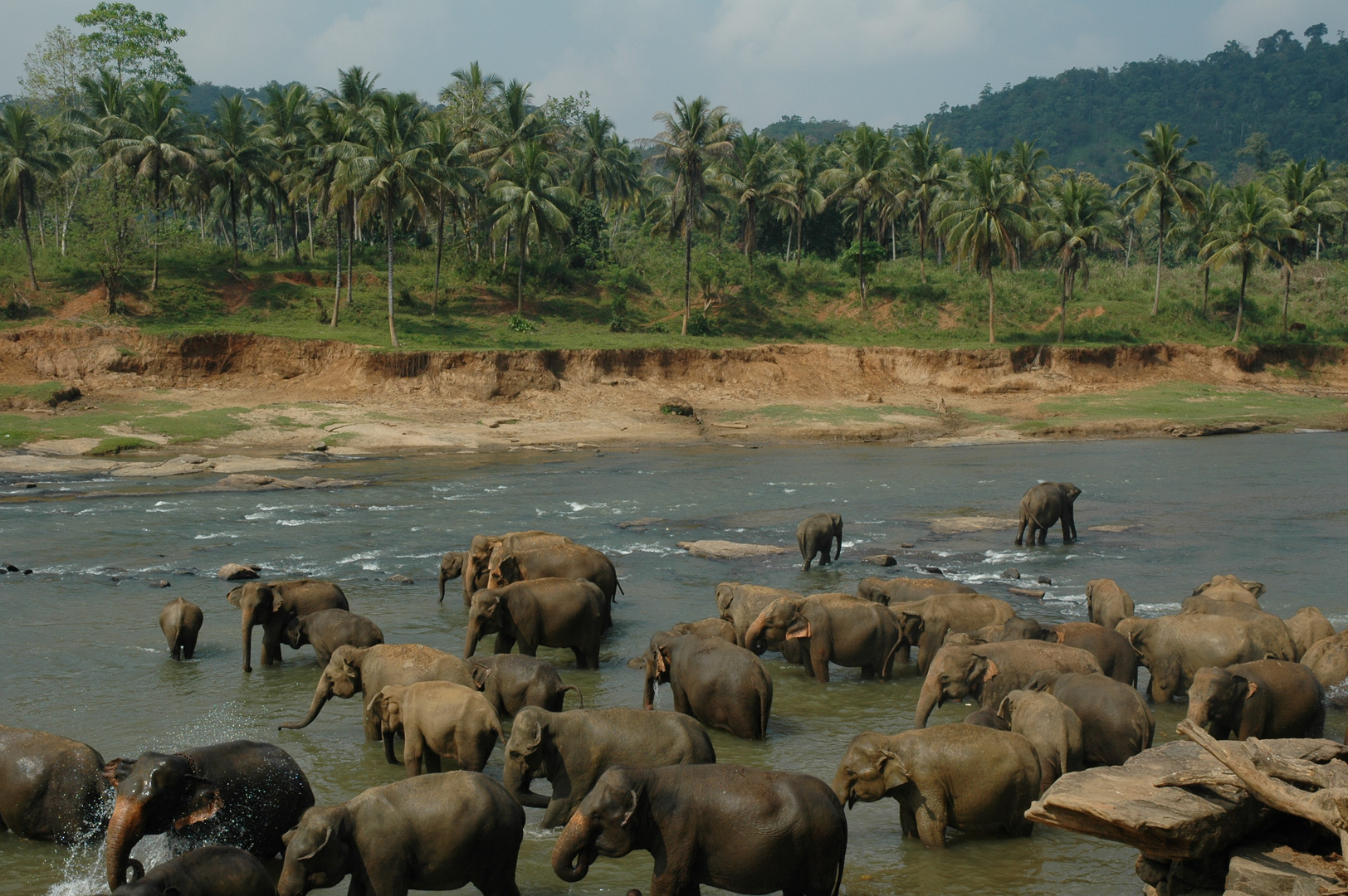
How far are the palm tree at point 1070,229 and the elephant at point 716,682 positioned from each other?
48.5m

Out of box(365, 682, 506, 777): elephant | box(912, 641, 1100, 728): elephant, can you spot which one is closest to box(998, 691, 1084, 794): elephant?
box(912, 641, 1100, 728): elephant

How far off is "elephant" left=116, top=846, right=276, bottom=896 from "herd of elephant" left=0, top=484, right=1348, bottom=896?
0.6 inches

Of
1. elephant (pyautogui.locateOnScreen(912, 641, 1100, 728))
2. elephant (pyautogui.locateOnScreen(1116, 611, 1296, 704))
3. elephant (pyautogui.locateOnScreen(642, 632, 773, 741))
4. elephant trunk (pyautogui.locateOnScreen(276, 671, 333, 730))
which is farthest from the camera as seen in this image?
elephant (pyautogui.locateOnScreen(1116, 611, 1296, 704))

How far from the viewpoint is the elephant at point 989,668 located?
400 inches

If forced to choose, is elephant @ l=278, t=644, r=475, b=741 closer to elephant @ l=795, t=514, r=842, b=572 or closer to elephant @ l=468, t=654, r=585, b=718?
elephant @ l=468, t=654, r=585, b=718

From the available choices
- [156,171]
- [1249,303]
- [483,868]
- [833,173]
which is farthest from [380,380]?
[1249,303]

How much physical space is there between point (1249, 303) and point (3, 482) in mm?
60590

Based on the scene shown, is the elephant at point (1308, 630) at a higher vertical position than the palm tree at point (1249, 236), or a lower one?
lower

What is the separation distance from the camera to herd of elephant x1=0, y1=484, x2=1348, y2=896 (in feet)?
22.5

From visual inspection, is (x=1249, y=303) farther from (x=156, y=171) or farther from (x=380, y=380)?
(x=156, y=171)

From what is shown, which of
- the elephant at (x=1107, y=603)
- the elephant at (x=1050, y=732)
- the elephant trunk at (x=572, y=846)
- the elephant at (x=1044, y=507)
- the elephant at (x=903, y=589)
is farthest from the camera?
the elephant at (x=1044, y=507)

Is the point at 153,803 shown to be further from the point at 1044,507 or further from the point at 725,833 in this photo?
the point at 1044,507

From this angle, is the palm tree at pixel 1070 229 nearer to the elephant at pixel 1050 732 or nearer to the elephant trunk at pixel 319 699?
the elephant at pixel 1050 732

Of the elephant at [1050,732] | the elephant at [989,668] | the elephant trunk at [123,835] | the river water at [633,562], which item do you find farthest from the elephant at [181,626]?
the elephant at [1050,732]
